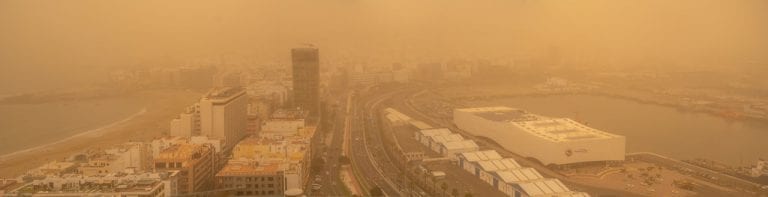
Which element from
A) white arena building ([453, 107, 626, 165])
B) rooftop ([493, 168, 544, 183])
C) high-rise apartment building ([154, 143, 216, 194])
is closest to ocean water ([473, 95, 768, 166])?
white arena building ([453, 107, 626, 165])

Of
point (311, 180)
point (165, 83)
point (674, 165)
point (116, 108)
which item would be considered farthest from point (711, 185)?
point (165, 83)

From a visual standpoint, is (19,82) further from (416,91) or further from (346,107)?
(416,91)

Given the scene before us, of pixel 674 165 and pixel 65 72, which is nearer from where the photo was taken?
pixel 674 165

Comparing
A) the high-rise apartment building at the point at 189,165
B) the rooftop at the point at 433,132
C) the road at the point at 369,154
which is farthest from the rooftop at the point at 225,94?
the rooftop at the point at 433,132

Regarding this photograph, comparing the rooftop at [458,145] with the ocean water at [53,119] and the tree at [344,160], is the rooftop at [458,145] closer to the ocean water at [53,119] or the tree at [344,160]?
the tree at [344,160]

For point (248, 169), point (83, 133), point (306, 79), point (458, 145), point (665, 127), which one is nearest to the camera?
point (248, 169)

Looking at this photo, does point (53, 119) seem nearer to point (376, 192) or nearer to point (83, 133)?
point (83, 133)

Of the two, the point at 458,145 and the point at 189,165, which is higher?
the point at 189,165

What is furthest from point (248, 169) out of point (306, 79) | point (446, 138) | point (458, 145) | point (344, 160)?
point (306, 79)
